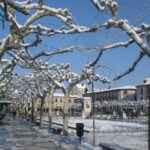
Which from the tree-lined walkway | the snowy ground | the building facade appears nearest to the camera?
the tree-lined walkway

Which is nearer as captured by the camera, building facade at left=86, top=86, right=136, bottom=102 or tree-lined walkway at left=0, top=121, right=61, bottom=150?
tree-lined walkway at left=0, top=121, right=61, bottom=150

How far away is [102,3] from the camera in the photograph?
13820 millimetres

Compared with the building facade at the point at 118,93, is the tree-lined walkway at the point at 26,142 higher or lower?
lower

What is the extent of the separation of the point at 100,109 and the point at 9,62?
85.1 m

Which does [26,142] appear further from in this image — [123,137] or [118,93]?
[118,93]

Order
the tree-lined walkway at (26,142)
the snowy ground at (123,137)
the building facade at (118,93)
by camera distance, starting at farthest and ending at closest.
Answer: the building facade at (118,93) → the snowy ground at (123,137) → the tree-lined walkway at (26,142)

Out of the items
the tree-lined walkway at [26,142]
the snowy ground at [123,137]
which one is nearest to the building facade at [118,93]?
the snowy ground at [123,137]

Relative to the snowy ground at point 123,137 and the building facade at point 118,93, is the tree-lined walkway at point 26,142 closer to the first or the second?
the snowy ground at point 123,137

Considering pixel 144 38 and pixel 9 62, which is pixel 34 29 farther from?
pixel 9 62

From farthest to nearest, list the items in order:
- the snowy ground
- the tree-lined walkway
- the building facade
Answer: the building facade → the snowy ground → the tree-lined walkway

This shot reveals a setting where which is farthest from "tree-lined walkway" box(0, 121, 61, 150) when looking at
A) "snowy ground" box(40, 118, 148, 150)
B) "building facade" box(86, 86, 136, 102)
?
"building facade" box(86, 86, 136, 102)

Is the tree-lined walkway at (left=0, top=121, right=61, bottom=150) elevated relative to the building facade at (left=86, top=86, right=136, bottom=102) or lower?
lower

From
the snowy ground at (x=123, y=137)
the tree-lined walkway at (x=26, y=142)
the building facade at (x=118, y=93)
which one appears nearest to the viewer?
the tree-lined walkway at (x=26, y=142)

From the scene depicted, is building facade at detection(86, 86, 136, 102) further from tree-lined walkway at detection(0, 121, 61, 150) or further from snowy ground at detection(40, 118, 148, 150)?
tree-lined walkway at detection(0, 121, 61, 150)
